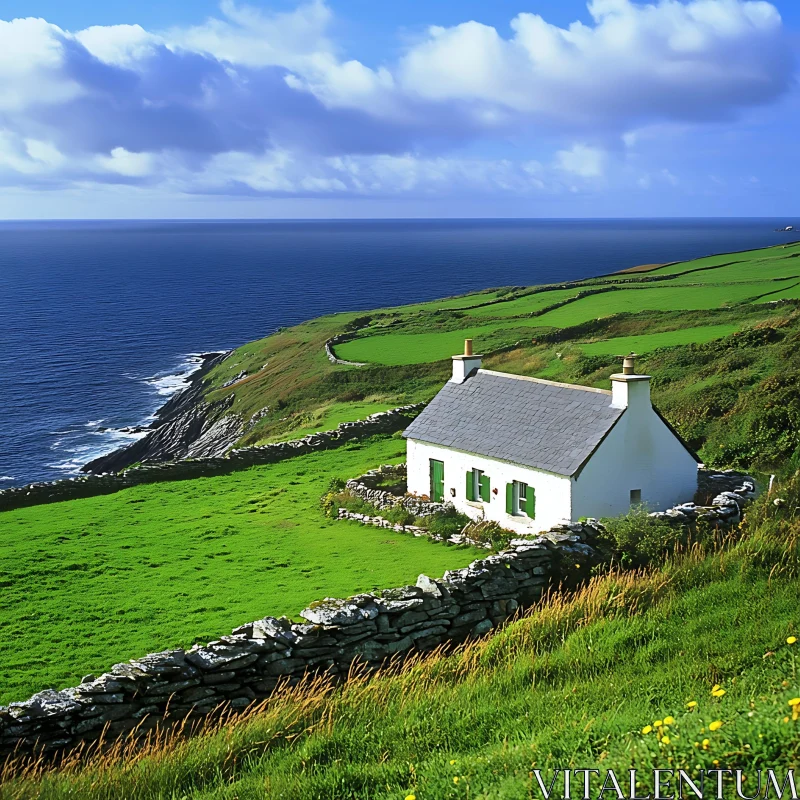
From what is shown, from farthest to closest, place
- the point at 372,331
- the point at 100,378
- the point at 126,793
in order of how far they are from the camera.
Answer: the point at 100,378, the point at 372,331, the point at 126,793

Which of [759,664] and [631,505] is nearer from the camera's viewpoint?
[759,664]

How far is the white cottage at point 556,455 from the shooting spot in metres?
23.0

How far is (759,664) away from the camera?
36.4 feet

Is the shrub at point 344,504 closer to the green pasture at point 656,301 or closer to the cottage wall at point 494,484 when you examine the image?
the cottage wall at point 494,484

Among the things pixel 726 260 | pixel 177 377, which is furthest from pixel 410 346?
pixel 726 260

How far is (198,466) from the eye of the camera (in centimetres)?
3459

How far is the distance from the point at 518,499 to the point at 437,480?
135 inches

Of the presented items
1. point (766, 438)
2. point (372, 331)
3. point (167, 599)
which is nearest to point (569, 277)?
point (372, 331)

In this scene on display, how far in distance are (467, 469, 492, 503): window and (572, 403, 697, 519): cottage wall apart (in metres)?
3.14

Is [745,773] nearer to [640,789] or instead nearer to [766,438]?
[640,789]

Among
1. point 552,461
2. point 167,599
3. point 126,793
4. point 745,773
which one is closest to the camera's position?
point 745,773

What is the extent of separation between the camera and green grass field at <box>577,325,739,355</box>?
5128 cm

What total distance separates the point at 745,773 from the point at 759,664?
3873 mm

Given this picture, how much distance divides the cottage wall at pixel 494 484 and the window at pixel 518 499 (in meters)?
0.14
